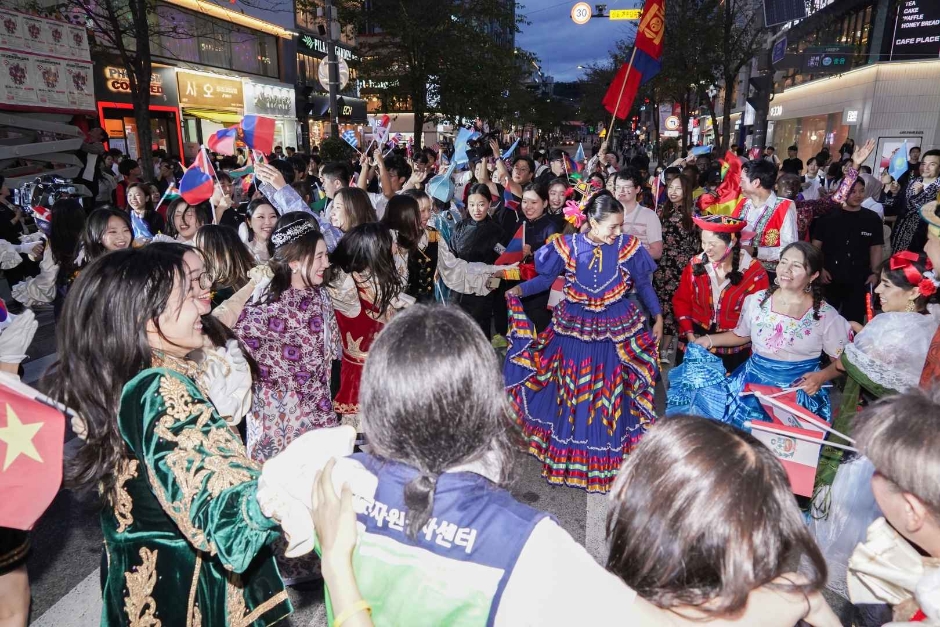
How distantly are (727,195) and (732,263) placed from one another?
3.14 ft

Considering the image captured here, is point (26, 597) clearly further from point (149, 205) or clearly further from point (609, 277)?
point (149, 205)

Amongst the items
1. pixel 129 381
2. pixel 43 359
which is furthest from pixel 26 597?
pixel 43 359

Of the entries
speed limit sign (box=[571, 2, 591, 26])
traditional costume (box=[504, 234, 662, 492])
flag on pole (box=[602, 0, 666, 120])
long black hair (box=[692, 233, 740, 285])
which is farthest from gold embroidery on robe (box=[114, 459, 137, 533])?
speed limit sign (box=[571, 2, 591, 26])

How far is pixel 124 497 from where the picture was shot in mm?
1764

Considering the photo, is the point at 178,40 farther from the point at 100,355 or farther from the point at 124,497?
the point at 124,497

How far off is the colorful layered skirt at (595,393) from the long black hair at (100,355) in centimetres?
290

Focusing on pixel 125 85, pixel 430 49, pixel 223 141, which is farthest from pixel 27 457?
pixel 125 85

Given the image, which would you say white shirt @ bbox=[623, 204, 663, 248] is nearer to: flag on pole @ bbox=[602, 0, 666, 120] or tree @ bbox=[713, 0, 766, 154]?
flag on pole @ bbox=[602, 0, 666, 120]

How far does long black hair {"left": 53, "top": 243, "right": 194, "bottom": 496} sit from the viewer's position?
174 cm

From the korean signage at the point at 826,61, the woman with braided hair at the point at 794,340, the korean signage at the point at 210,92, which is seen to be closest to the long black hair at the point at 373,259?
the woman with braided hair at the point at 794,340

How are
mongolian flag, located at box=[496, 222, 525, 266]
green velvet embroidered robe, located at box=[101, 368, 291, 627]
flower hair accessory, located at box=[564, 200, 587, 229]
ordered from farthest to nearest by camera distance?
mongolian flag, located at box=[496, 222, 525, 266] < flower hair accessory, located at box=[564, 200, 587, 229] < green velvet embroidered robe, located at box=[101, 368, 291, 627]

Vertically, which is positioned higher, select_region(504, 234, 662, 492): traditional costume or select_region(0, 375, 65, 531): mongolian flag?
select_region(0, 375, 65, 531): mongolian flag

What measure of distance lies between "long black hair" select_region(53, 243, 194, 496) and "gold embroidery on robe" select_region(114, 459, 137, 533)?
28 millimetres

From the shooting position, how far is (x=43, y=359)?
648cm
